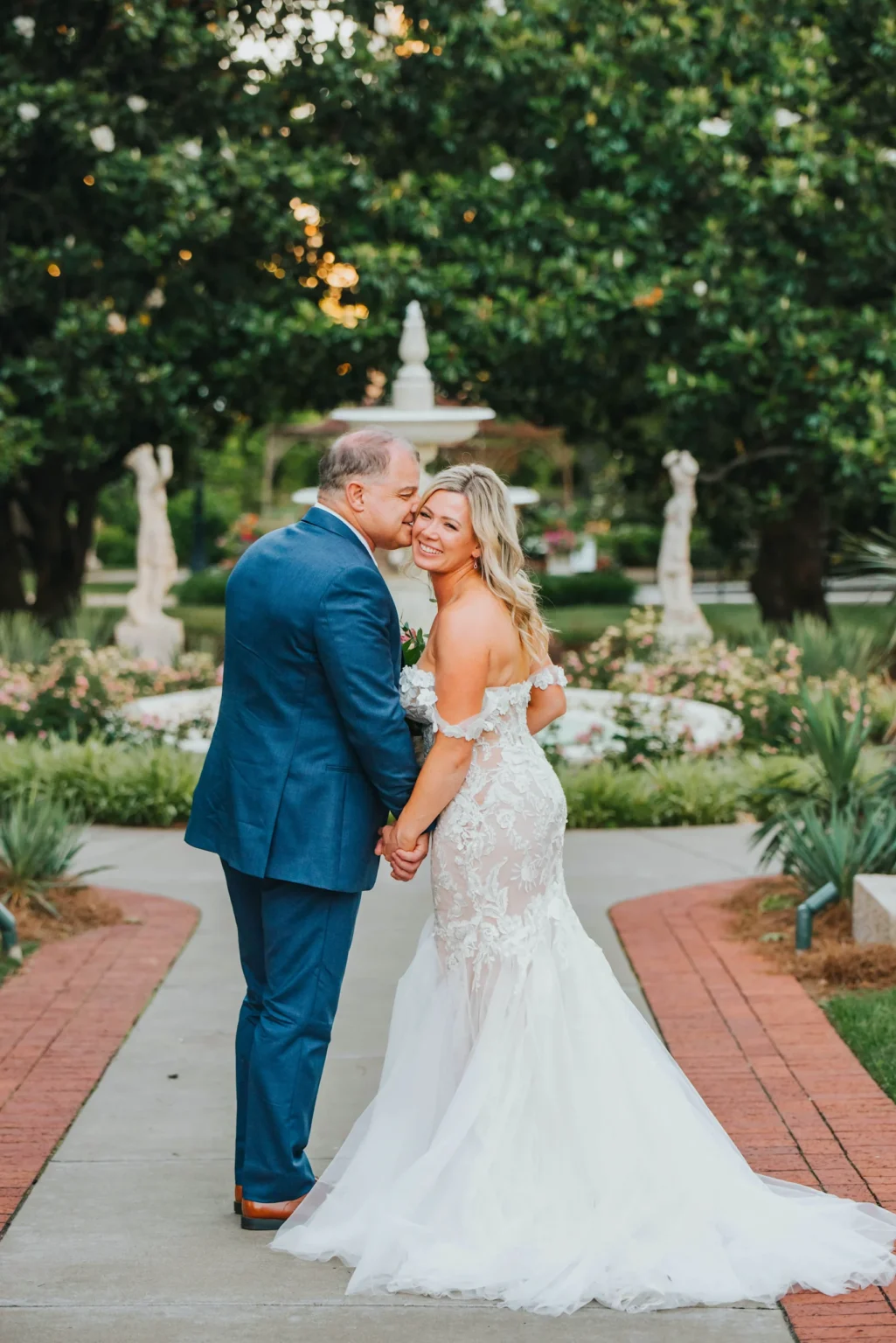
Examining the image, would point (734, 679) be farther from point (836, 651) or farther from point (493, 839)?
point (493, 839)

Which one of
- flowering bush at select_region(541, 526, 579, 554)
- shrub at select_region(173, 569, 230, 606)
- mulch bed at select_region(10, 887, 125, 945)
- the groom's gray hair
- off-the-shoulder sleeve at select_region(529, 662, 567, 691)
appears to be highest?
the groom's gray hair

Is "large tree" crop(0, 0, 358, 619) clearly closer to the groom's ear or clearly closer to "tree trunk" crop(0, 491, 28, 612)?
"tree trunk" crop(0, 491, 28, 612)

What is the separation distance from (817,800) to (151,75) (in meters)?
9.72

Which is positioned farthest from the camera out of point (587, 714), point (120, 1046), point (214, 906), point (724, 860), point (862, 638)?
point (862, 638)

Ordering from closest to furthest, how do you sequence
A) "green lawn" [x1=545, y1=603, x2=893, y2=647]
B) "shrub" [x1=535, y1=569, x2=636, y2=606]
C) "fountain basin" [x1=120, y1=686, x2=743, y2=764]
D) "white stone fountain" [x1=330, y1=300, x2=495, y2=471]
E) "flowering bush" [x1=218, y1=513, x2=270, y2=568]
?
"white stone fountain" [x1=330, y1=300, x2=495, y2=471] → "fountain basin" [x1=120, y1=686, x2=743, y2=764] → "green lawn" [x1=545, y1=603, x2=893, y2=647] → "flowering bush" [x1=218, y1=513, x2=270, y2=568] → "shrub" [x1=535, y1=569, x2=636, y2=606]

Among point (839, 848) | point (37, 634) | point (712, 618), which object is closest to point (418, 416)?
point (839, 848)

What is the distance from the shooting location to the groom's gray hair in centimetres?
409

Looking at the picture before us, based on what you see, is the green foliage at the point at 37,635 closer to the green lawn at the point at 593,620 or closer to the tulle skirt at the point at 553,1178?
the green lawn at the point at 593,620

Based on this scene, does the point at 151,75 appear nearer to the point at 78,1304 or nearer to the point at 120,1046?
the point at 120,1046

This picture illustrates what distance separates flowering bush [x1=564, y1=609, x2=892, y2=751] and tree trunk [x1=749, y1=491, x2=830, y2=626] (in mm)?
3120

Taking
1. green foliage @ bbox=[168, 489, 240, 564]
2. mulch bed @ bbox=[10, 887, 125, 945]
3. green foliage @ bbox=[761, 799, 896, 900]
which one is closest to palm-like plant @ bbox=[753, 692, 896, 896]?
green foliage @ bbox=[761, 799, 896, 900]

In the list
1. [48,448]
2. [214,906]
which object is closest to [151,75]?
[48,448]

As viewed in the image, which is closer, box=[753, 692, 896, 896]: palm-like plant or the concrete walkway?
the concrete walkway

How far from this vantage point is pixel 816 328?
1434 centimetres
